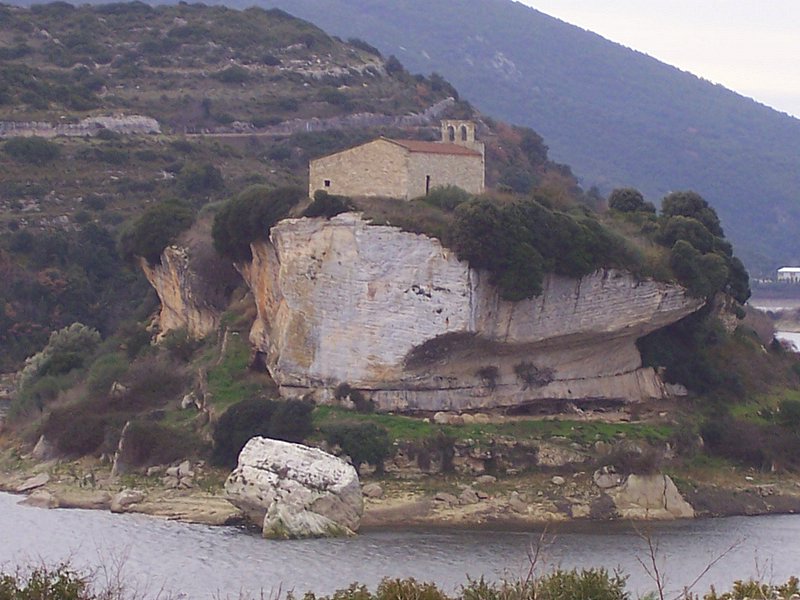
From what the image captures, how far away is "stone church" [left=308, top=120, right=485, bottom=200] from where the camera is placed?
167 feet

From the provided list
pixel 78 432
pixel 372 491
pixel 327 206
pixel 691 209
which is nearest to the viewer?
pixel 372 491

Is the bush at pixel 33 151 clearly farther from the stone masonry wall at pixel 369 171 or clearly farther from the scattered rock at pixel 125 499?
the scattered rock at pixel 125 499

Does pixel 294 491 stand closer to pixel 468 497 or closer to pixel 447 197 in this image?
pixel 468 497

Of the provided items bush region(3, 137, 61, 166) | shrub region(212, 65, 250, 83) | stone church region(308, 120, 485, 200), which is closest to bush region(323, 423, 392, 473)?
stone church region(308, 120, 485, 200)

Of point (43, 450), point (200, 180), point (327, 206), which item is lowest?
point (43, 450)

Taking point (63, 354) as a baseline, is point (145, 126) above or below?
above

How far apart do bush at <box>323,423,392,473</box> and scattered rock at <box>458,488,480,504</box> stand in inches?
79.0

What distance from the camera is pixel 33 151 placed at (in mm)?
90812

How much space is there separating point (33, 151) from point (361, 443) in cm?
4861

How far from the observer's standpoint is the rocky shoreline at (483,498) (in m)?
44.4

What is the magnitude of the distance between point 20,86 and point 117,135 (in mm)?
7113

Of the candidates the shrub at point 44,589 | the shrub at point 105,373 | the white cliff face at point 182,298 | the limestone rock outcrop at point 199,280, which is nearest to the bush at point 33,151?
Answer: the white cliff face at point 182,298

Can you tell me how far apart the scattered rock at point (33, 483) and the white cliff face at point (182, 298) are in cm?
803

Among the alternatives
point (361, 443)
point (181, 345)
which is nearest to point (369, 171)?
point (361, 443)
